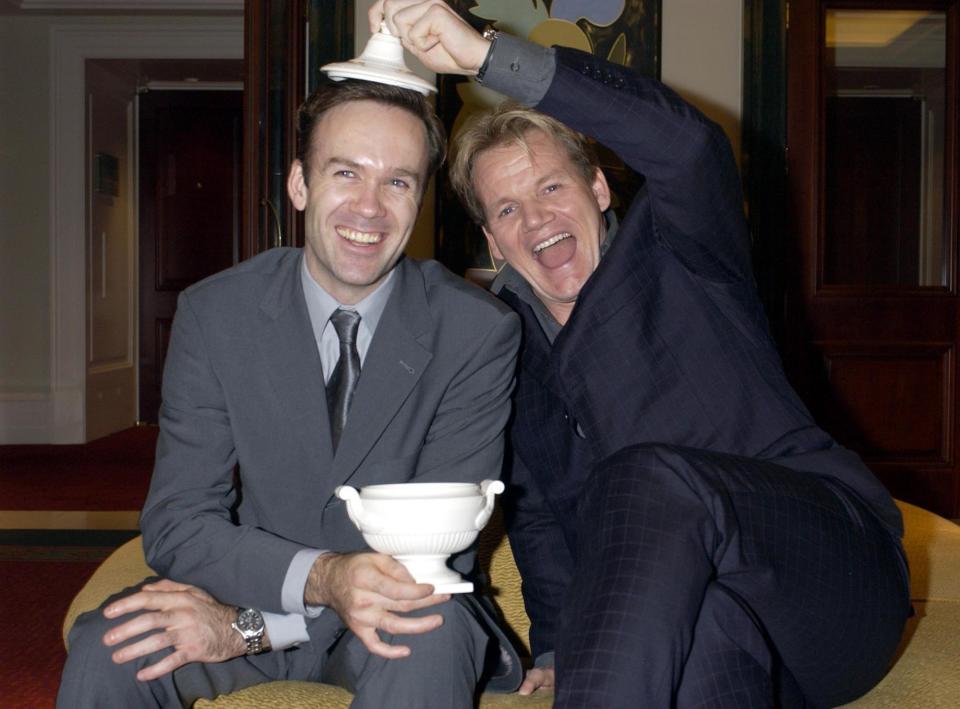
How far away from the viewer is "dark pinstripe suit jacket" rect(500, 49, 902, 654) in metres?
1.58

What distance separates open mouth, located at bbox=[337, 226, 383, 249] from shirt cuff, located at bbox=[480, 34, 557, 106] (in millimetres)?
316

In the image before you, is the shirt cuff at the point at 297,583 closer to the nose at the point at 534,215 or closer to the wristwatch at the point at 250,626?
the wristwatch at the point at 250,626

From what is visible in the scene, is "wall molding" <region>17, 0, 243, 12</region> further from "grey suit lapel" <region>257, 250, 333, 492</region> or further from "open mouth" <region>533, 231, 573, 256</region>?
"grey suit lapel" <region>257, 250, 333, 492</region>

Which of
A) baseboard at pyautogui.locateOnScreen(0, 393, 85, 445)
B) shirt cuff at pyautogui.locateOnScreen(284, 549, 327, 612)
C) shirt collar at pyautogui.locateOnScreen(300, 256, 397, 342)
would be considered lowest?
baseboard at pyautogui.locateOnScreen(0, 393, 85, 445)

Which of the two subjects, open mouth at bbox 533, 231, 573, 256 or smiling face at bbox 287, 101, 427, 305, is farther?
open mouth at bbox 533, 231, 573, 256

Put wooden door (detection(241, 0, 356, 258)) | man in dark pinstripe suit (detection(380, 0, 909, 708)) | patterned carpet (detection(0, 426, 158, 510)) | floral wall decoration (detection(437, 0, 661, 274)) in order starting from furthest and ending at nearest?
patterned carpet (detection(0, 426, 158, 510)), floral wall decoration (detection(437, 0, 661, 274)), wooden door (detection(241, 0, 356, 258)), man in dark pinstripe suit (detection(380, 0, 909, 708))

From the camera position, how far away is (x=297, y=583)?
4.82 ft

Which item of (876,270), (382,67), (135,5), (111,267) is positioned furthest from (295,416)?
(111,267)

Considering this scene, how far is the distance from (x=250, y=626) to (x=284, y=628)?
5 centimetres

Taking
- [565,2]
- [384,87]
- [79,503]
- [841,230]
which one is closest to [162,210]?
[79,503]

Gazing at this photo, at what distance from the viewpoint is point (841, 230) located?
480cm

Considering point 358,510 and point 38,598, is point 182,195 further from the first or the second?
point 358,510

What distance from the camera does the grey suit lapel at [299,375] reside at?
1.63m

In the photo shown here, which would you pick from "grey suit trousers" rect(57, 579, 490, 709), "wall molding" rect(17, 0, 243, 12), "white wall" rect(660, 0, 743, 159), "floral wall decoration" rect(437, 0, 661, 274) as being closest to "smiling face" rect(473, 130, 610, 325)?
"grey suit trousers" rect(57, 579, 490, 709)
